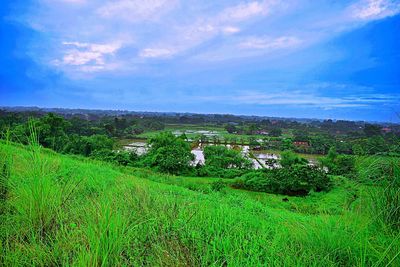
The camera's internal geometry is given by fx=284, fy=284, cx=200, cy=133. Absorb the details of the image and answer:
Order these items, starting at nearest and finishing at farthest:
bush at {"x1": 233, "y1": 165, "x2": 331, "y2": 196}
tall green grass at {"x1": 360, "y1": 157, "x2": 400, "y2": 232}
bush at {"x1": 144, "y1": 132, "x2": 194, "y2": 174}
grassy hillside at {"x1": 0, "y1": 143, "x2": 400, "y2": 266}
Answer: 1. grassy hillside at {"x1": 0, "y1": 143, "x2": 400, "y2": 266}
2. tall green grass at {"x1": 360, "y1": 157, "x2": 400, "y2": 232}
3. bush at {"x1": 233, "y1": 165, "x2": 331, "y2": 196}
4. bush at {"x1": 144, "y1": 132, "x2": 194, "y2": 174}

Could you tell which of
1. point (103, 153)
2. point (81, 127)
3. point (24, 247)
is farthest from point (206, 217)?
point (81, 127)

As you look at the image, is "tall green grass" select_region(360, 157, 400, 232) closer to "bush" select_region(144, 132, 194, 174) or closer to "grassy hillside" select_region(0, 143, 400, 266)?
"grassy hillside" select_region(0, 143, 400, 266)

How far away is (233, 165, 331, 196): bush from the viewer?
19.9m

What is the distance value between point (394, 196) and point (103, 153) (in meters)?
26.2

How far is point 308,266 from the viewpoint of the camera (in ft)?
7.14

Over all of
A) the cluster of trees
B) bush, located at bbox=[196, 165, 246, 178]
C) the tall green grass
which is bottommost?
bush, located at bbox=[196, 165, 246, 178]

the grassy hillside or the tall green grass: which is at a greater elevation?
the tall green grass

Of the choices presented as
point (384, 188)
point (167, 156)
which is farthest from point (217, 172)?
point (384, 188)

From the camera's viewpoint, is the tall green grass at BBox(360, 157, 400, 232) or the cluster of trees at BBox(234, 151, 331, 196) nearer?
the tall green grass at BBox(360, 157, 400, 232)

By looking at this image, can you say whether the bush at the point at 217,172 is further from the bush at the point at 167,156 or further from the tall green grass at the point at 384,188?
the tall green grass at the point at 384,188

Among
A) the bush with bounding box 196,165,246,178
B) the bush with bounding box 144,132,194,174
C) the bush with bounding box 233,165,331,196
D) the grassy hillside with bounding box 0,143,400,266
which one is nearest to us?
the grassy hillside with bounding box 0,143,400,266

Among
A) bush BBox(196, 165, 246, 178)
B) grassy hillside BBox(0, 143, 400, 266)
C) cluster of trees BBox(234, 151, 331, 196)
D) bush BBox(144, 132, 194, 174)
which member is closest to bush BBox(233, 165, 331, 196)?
cluster of trees BBox(234, 151, 331, 196)

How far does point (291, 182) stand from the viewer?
1991 cm

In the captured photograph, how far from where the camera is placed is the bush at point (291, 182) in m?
19.9
